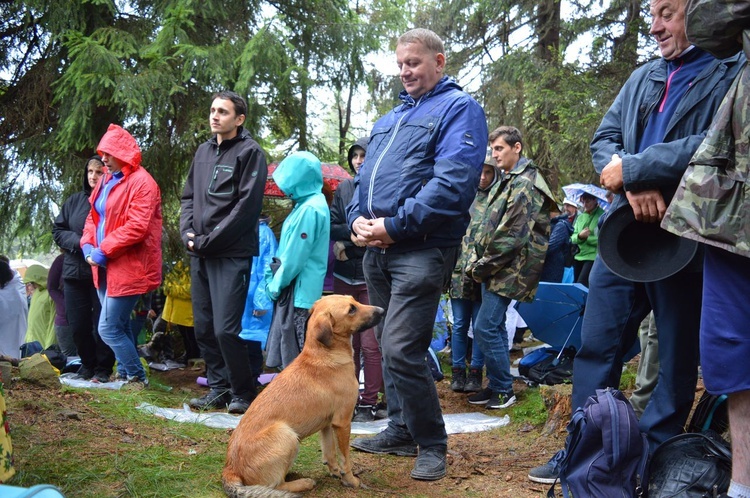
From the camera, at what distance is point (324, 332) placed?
418 cm

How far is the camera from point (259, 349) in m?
7.53

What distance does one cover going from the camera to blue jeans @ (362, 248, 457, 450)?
4.16 metres

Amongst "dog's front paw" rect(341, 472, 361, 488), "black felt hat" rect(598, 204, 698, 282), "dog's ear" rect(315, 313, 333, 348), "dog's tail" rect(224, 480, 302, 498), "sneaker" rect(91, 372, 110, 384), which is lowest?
"sneaker" rect(91, 372, 110, 384)

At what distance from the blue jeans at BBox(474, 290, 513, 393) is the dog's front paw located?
304 cm

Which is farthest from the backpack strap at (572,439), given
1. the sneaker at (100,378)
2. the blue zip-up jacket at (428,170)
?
the sneaker at (100,378)

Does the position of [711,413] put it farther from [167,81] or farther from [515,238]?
[167,81]

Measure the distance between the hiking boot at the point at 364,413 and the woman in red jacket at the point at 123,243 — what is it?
91.1 inches

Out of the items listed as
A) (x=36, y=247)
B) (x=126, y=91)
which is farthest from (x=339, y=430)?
(x=36, y=247)

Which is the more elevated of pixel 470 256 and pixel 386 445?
pixel 470 256

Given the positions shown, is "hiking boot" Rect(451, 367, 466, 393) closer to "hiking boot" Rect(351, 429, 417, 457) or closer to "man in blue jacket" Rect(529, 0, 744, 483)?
Result: "hiking boot" Rect(351, 429, 417, 457)

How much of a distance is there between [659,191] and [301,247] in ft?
11.0

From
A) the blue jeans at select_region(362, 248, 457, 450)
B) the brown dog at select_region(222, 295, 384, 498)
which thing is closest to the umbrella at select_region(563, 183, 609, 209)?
the blue jeans at select_region(362, 248, 457, 450)

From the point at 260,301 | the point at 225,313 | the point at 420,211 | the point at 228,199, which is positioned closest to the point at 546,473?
the point at 420,211

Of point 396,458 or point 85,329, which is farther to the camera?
point 85,329
